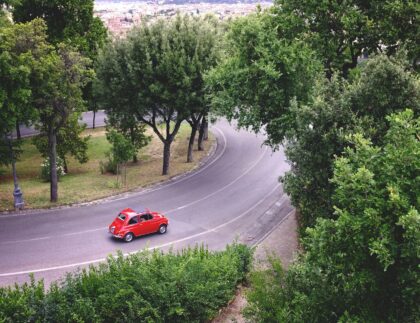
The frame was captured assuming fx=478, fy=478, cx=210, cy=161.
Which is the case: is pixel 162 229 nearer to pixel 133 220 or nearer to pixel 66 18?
pixel 133 220

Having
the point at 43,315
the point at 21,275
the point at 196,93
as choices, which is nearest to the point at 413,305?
the point at 43,315

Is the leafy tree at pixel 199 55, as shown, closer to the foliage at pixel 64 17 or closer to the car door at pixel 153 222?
the car door at pixel 153 222

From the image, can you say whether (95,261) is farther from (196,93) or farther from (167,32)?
(167,32)

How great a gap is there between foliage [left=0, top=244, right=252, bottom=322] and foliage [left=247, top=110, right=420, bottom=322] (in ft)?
13.2

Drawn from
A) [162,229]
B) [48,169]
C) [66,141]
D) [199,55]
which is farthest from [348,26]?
[48,169]

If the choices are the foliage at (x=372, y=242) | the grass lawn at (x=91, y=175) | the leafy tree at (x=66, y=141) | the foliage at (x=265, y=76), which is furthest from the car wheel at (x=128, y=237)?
the foliage at (x=372, y=242)

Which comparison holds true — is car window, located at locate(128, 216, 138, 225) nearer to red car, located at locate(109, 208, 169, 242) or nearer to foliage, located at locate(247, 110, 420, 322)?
red car, located at locate(109, 208, 169, 242)

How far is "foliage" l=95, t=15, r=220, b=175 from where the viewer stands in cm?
2848

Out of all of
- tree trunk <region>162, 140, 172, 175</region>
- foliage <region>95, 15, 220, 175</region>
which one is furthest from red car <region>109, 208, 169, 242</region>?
tree trunk <region>162, 140, 172, 175</region>

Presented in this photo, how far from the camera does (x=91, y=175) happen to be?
33469 millimetres

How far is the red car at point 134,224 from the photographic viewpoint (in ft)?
73.0

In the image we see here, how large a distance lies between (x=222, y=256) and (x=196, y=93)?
15.4 meters

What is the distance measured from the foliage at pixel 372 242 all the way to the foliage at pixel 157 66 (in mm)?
19157

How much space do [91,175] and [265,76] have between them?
1720 centimetres
